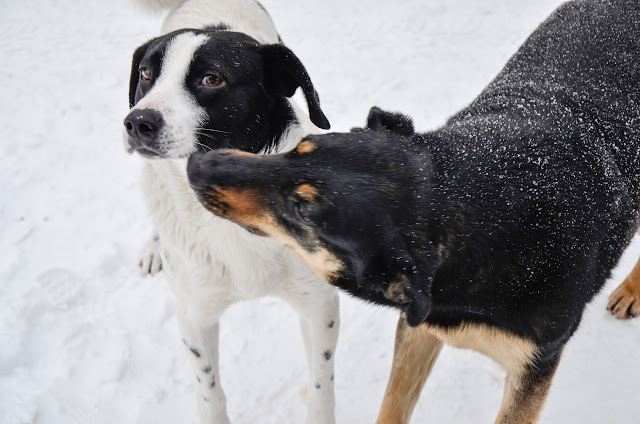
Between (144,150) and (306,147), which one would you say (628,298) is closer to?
(306,147)

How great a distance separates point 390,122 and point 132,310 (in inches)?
93.6

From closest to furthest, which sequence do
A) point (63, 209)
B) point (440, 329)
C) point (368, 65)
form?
point (440, 329) → point (63, 209) → point (368, 65)

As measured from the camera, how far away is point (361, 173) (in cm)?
178

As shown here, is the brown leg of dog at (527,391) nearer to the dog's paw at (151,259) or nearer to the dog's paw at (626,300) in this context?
the dog's paw at (626,300)

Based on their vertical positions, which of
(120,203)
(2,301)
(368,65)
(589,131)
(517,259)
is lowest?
(2,301)

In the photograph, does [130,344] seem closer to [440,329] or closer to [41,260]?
[41,260]

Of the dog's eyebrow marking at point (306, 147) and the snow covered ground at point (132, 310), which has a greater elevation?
the dog's eyebrow marking at point (306, 147)

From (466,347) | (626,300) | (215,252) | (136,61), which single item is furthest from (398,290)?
(626,300)

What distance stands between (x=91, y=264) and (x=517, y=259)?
10.1ft

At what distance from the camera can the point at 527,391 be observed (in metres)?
2.30

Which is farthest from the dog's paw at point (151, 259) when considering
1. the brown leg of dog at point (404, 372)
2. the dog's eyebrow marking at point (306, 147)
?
the dog's eyebrow marking at point (306, 147)

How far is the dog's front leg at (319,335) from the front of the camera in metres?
2.50

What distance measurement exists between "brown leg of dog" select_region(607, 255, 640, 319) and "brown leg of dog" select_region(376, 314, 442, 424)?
1.47 m

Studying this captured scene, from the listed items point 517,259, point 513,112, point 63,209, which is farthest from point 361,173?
point 63,209
